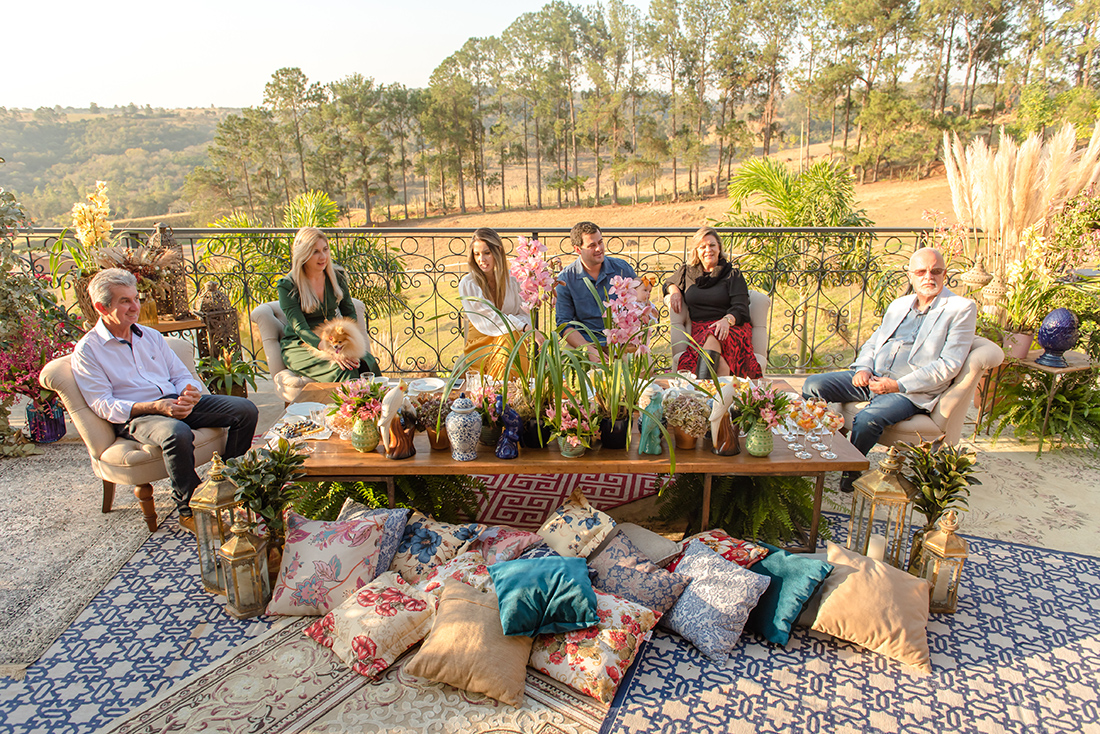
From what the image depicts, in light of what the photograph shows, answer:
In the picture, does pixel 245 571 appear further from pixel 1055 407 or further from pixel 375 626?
pixel 1055 407

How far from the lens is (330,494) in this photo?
106 inches

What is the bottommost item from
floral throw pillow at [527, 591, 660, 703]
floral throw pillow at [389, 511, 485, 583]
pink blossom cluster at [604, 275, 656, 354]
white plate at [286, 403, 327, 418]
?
floral throw pillow at [527, 591, 660, 703]

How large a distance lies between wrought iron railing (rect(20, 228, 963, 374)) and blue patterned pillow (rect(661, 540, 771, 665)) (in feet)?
4.30

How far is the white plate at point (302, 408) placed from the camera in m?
2.89

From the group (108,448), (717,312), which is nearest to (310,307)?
(108,448)

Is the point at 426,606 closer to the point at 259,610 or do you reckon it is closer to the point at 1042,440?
the point at 259,610

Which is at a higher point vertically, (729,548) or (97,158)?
(97,158)

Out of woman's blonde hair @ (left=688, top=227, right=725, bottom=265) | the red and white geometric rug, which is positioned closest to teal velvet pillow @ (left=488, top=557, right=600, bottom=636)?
the red and white geometric rug

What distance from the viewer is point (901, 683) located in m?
1.92

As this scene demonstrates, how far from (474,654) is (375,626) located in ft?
1.19

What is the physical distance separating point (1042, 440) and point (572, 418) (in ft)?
9.74

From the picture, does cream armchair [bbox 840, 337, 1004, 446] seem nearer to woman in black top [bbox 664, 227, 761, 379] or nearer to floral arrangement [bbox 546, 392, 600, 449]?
woman in black top [bbox 664, 227, 761, 379]

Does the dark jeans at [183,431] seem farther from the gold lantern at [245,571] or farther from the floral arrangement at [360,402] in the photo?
the floral arrangement at [360,402]

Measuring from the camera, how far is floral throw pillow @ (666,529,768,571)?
2.27 m
